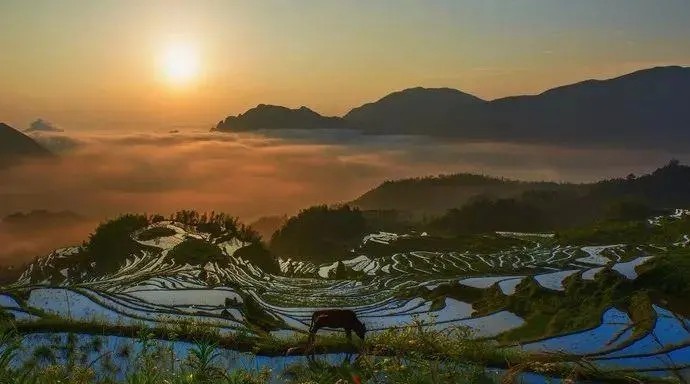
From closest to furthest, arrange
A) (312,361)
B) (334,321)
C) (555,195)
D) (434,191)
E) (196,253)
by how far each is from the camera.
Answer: (334,321)
(312,361)
(196,253)
(555,195)
(434,191)

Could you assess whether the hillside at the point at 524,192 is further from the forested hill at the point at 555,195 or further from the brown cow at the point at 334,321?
the brown cow at the point at 334,321

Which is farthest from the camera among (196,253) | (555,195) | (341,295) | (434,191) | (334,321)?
(434,191)

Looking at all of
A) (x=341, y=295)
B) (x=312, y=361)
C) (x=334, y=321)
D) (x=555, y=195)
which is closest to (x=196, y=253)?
(x=341, y=295)

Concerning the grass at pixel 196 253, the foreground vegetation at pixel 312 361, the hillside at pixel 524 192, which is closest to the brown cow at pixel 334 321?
the foreground vegetation at pixel 312 361

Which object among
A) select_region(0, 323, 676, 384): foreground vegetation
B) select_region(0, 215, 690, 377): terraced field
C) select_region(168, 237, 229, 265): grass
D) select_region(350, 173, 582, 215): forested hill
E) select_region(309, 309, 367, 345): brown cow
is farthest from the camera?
select_region(350, 173, 582, 215): forested hill

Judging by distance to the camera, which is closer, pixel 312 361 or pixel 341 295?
pixel 312 361

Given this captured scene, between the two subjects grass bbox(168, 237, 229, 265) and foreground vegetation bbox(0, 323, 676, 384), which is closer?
foreground vegetation bbox(0, 323, 676, 384)

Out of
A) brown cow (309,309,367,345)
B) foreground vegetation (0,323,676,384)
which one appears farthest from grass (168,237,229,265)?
brown cow (309,309,367,345)

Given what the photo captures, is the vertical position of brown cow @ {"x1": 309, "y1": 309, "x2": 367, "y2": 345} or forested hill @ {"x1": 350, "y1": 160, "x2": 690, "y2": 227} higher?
brown cow @ {"x1": 309, "y1": 309, "x2": 367, "y2": 345}

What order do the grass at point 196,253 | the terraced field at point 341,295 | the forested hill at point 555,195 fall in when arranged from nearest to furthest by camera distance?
the terraced field at point 341,295, the grass at point 196,253, the forested hill at point 555,195

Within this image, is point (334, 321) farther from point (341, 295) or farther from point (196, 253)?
point (196, 253)

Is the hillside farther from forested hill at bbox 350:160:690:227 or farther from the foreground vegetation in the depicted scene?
the foreground vegetation

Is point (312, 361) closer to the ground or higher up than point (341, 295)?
higher up

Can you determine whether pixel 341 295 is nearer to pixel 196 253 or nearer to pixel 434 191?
pixel 196 253
